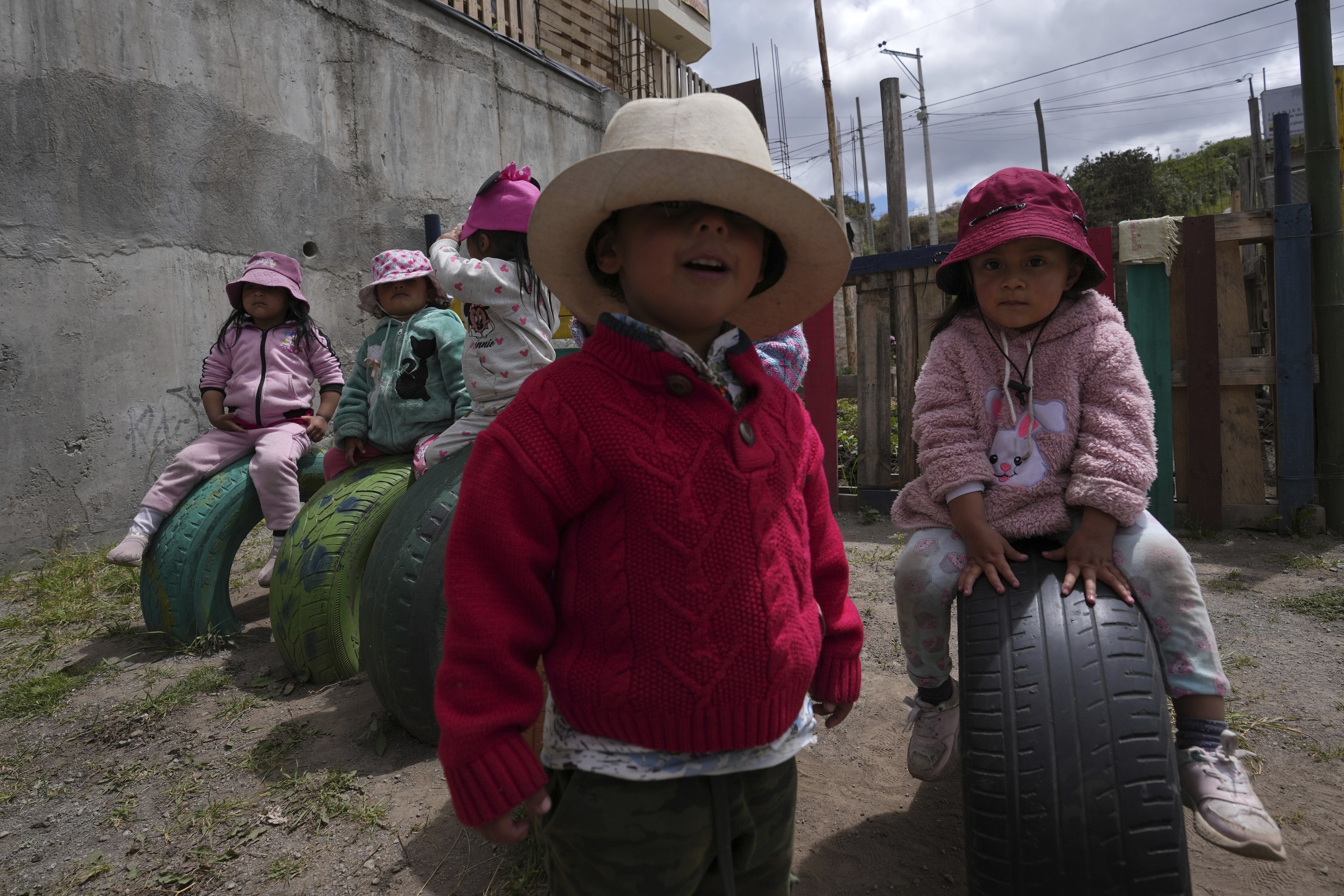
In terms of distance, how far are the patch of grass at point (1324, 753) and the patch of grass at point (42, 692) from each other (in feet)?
15.5

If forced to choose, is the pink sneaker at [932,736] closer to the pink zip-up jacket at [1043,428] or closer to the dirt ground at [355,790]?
the dirt ground at [355,790]

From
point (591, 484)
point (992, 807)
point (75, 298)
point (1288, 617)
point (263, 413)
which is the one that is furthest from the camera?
point (75, 298)

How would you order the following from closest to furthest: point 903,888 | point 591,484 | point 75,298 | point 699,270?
point 591,484 → point 699,270 → point 903,888 → point 75,298

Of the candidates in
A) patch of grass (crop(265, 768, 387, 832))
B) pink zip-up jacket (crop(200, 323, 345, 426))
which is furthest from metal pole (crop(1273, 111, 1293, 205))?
patch of grass (crop(265, 768, 387, 832))

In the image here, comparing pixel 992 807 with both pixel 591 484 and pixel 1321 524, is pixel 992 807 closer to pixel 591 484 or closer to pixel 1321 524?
pixel 591 484

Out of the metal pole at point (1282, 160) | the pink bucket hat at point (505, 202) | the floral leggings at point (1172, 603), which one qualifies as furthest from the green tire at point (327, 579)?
the metal pole at point (1282, 160)

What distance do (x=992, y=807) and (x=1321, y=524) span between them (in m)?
4.79

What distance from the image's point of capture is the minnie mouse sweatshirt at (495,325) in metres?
3.40

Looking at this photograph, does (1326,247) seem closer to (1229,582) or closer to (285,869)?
(1229,582)

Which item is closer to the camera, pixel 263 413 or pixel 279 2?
pixel 263 413

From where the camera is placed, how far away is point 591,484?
1.25m

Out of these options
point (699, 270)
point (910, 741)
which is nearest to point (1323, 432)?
point (910, 741)

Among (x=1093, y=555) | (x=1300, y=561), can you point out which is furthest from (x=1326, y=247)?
(x=1093, y=555)

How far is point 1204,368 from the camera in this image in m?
5.08
